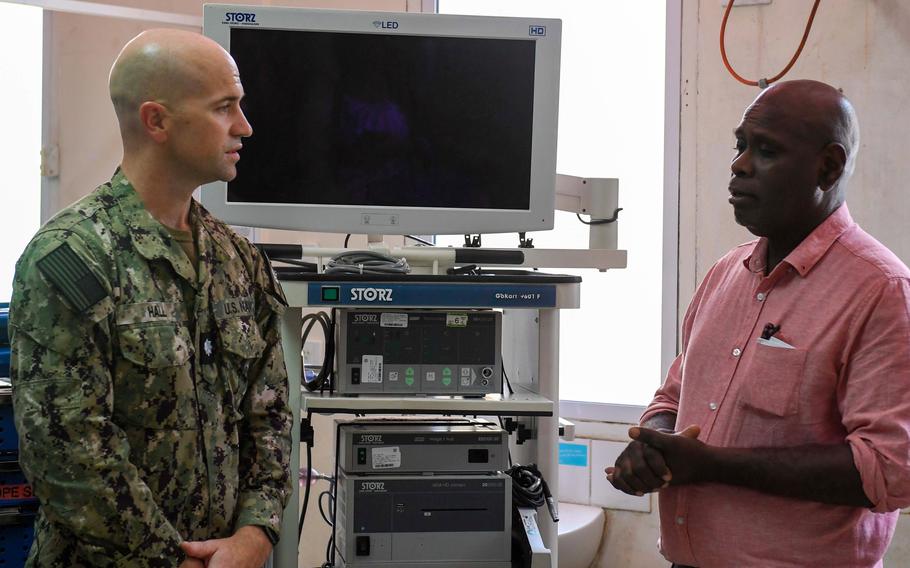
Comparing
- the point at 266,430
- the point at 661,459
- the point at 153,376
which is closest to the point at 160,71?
the point at 153,376

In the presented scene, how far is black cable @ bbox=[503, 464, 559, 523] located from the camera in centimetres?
230

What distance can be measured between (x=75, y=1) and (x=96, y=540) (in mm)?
2221

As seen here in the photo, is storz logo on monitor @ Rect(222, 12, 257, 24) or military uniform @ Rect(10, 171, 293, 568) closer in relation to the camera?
military uniform @ Rect(10, 171, 293, 568)

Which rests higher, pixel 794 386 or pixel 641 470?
pixel 794 386

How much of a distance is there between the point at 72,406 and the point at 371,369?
0.96 meters

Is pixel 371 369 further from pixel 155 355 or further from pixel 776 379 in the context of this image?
pixel 776 379

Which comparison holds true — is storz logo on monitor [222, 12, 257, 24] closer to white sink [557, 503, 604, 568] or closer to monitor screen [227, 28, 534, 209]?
monitor screen [227, 28, 534, 209]

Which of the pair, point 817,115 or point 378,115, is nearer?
point 817,115

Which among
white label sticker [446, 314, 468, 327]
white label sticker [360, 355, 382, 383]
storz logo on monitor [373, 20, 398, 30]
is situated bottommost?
white label sticker [360, 355, 382, 383]

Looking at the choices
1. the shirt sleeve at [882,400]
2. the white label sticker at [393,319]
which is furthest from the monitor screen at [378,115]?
the shirt sleeve at [882,400]

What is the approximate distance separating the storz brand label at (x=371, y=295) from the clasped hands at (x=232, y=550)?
2.27 feet

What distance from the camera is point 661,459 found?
1496 mm

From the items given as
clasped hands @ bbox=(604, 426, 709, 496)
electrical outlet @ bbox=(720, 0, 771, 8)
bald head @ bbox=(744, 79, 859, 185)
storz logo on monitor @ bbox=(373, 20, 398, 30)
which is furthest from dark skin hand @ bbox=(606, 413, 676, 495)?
electrical outlet @ bbox=(720, 0, 771, 8)

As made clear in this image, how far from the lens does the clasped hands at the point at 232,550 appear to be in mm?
1476
